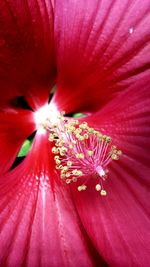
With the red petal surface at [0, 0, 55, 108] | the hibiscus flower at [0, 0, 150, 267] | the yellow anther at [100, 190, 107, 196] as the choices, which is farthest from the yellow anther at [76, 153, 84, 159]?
the red petal surface at [0, 0, 55, 108]

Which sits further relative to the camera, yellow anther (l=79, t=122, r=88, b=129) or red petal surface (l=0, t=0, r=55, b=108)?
yellow anther (l=79, t=122, r=88, b=129)

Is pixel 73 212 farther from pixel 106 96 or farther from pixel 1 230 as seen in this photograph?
pixel 106 96

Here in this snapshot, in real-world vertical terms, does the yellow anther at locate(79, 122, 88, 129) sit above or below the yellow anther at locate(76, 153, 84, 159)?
above

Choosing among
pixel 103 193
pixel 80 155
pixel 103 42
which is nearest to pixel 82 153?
pixel 80 155

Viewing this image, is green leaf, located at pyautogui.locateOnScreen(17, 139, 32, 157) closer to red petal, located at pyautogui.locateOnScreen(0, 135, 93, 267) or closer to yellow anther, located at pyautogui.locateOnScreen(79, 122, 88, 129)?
red petal, located at pyautogui.locateOnScreen(0, 135, 93, 267)

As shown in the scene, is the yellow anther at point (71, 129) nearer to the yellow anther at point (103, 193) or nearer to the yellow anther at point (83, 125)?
the yellow anther at point (83, 125)

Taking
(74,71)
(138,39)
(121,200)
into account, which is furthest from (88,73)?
(121,200)

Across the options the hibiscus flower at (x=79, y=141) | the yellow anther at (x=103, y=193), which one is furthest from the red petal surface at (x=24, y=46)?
the yellow anther at (x=103, y=193)
